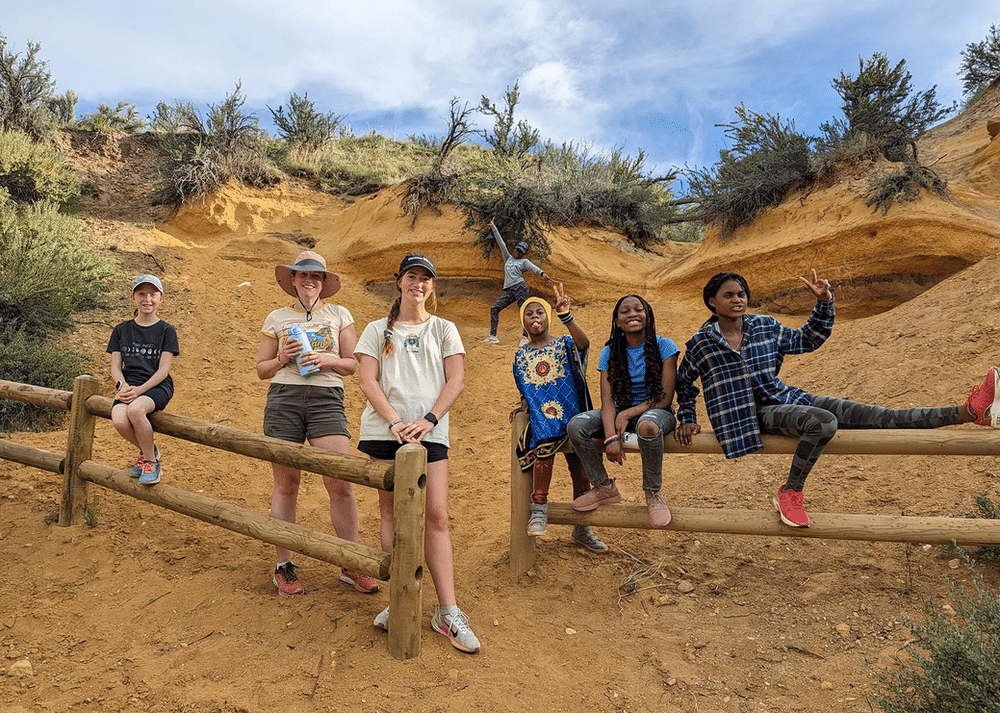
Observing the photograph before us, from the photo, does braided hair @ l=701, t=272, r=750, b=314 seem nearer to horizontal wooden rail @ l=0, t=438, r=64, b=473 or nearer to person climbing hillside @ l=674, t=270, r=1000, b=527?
person climbing hillside @ l=674, t=270, r=1000, b=527

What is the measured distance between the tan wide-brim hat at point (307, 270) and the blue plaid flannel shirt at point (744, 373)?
225 centimetres

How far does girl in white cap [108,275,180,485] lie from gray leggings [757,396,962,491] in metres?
3.75

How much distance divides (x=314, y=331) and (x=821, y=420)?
9.41ft

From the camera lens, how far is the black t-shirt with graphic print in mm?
4086

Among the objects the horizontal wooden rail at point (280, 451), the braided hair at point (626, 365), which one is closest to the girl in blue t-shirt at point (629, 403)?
the braided hair at point (626, 365)

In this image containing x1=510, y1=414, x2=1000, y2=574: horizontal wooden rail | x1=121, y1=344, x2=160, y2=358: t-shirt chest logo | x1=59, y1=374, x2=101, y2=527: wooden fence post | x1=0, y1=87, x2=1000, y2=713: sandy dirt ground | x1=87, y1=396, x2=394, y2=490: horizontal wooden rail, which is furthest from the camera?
x1=59, y1=374, x2=101, y2=527: wooden fence post

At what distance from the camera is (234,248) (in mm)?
12352

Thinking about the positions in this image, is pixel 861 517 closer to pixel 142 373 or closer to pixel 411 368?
pixel 411 368

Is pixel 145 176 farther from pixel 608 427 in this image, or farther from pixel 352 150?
pixel 608 427

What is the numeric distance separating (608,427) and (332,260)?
10246 mm

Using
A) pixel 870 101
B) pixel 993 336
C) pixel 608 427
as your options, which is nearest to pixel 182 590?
pixel 608 427

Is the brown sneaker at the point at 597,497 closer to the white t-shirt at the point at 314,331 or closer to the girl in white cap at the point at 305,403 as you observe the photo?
the girl in white cap at the point at 305,403

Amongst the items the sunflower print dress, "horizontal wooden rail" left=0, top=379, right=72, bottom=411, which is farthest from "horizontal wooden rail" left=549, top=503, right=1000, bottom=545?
"horizontal wooden rail" left=0, top=379, right=72, bottom=411

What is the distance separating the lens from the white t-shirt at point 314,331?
3.64 metres
